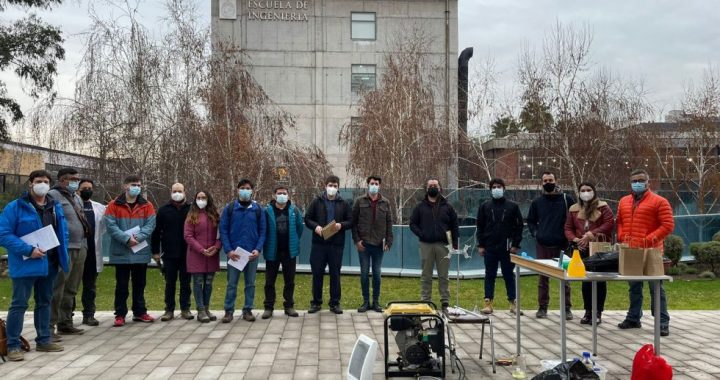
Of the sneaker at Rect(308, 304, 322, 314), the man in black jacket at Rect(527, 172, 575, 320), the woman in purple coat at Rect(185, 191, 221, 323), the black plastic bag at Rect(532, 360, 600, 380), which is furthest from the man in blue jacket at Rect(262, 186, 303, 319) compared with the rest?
the black plastic bag at Rect(532, 360, 600, 380)

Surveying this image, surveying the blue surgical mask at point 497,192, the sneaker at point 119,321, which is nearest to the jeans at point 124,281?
the sneaker at point 119,321

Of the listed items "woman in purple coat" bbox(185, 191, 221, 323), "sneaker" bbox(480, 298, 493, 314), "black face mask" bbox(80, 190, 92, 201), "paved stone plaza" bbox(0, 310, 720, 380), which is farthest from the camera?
"sneaker" bbox(480, 298, 493, 314)

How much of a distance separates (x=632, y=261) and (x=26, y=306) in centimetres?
639

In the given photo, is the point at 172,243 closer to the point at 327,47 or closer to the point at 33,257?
the point at 33,257

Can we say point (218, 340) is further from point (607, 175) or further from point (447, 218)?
point (607, 175)

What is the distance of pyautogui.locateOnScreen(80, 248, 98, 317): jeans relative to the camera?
8.38m

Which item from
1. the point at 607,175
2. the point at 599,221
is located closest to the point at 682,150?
the point at 607,175

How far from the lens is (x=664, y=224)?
23.7 feet

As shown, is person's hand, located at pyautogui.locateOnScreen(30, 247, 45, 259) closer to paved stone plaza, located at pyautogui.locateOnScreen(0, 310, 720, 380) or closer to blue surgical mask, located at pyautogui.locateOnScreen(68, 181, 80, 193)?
paved stone plaza, located at pyautogui.locateOnScreen(0, 310, 720, 380)

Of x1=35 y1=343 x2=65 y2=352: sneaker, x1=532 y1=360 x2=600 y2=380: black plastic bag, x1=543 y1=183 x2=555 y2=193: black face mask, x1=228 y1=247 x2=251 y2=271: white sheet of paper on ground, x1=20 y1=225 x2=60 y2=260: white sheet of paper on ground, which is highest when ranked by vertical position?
x1=543 y1=183 x2=555 y2=193: black face mask

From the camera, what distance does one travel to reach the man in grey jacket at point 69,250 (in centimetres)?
765

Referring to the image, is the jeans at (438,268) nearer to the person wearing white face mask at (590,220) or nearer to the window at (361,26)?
the person wearing white face mask at (590,220)

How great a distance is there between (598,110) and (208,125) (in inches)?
459

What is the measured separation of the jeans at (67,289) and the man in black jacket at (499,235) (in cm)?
581
